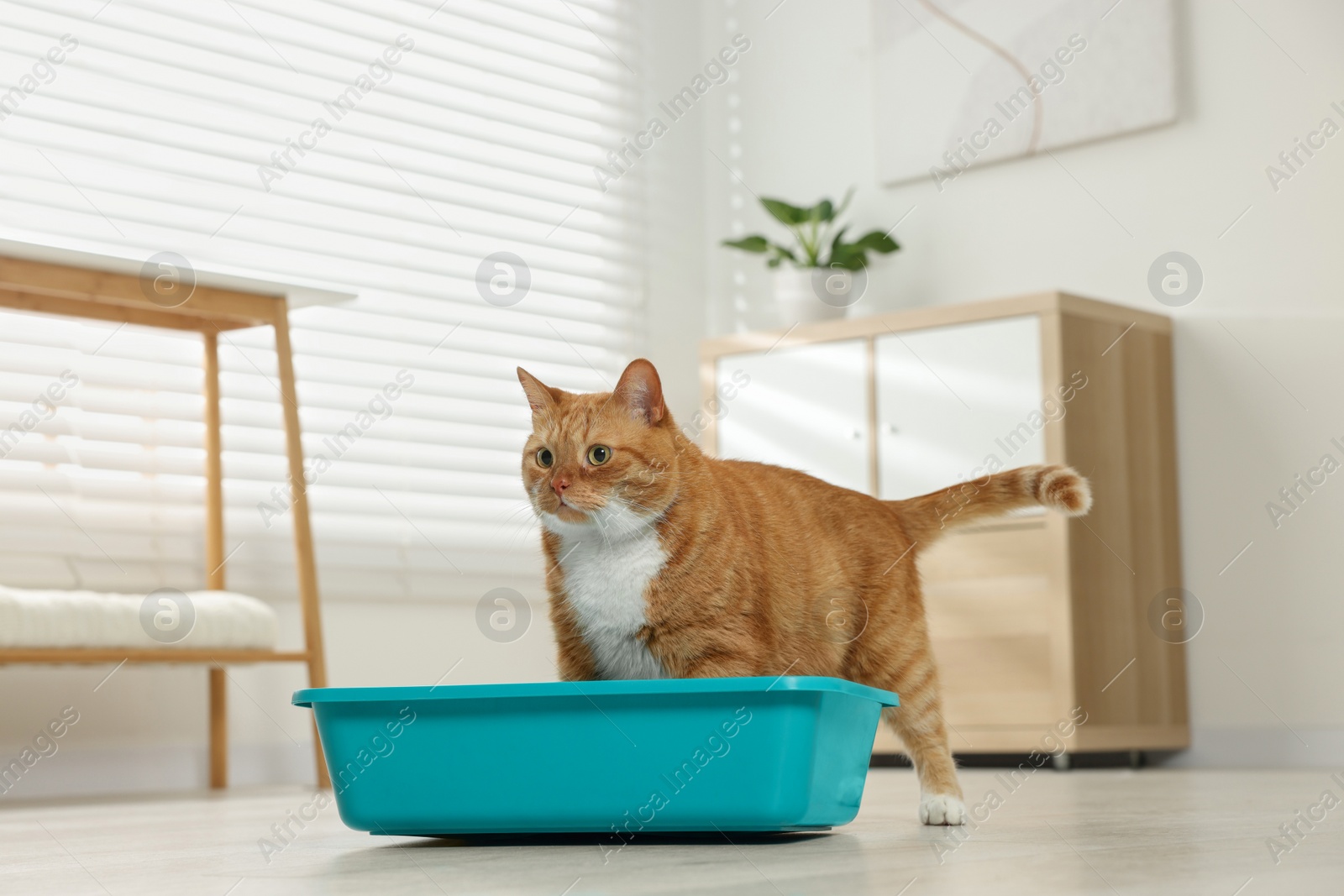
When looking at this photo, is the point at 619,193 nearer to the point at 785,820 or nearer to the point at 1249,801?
the point at 1249,801

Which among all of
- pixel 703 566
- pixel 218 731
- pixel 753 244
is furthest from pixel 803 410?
pixel 703 566

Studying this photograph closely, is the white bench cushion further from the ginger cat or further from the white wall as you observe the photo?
the white wall

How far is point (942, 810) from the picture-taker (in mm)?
1710

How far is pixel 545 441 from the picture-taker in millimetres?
1598

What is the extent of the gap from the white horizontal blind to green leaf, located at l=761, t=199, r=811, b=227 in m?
0.59

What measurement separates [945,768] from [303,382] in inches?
82.1

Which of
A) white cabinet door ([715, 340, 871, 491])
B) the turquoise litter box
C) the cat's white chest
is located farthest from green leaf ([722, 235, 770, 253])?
the turquoise litter box

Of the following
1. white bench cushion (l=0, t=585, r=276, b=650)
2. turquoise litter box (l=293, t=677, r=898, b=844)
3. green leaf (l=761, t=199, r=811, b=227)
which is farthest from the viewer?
green leaf (l=761, t=199, r=811, b=227)

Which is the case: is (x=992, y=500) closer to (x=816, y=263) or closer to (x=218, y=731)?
(x=218, y=731)

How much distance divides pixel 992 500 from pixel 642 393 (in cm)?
52

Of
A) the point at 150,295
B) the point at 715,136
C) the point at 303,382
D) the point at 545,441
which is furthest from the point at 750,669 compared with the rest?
the point at 715,136

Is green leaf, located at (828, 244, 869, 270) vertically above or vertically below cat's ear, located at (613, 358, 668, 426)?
above

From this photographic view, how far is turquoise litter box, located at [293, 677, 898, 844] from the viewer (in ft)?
4.46

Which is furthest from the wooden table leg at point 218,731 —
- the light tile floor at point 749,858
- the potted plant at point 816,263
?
the potted plant at point 816,263
